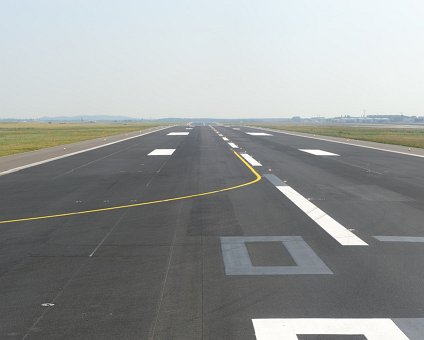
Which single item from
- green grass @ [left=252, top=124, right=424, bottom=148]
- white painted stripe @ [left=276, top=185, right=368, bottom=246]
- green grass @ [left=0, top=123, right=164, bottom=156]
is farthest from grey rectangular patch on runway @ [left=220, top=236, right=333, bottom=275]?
green grass @ [left=252, top=124, right=424, bottom=148]

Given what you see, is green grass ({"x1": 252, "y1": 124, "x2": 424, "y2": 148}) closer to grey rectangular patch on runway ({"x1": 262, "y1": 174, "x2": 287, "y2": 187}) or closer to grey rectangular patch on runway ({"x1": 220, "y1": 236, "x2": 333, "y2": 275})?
grey rectangular patch on runway ({"x1": 262, "y1": 174, "x2": 287, "y2": 187})

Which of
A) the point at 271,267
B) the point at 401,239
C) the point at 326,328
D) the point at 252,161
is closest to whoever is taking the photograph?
the point at 326,328

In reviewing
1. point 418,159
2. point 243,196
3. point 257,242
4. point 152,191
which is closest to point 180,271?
point 257,242

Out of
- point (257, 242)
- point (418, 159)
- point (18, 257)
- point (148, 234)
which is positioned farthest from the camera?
point (418, 159)

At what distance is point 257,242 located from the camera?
9273mm

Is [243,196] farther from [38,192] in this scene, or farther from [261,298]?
[261,298]

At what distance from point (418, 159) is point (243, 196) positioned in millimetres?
19107

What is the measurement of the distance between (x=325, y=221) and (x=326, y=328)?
20.4 feet

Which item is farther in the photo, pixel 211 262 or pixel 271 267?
pixel 211 262

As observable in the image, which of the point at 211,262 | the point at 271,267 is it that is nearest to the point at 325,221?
the point at 271,267

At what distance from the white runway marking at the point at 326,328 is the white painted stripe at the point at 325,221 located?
376 cm

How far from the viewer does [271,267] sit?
768 centimetres

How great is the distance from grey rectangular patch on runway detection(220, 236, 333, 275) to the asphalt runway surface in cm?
3

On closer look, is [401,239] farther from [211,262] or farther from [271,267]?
[211,262]
